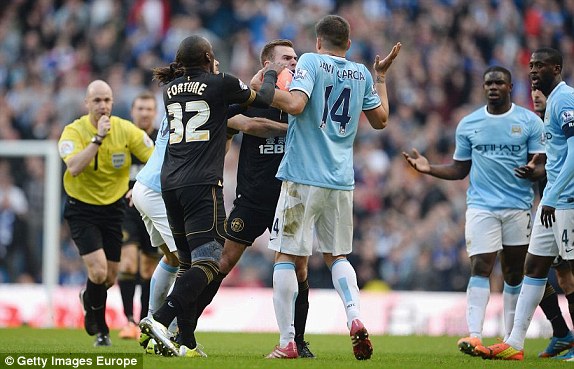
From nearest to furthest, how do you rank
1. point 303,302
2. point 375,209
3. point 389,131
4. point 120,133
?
point 303,302, point 120,133, point 375,209, point 389,131

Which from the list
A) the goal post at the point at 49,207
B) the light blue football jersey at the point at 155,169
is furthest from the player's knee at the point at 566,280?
the goal post at the point at 49,207

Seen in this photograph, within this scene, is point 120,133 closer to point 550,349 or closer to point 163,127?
point 163,127

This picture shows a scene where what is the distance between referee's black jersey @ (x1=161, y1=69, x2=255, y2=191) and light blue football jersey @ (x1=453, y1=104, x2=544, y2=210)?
9.66 ft

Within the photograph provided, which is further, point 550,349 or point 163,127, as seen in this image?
point 550,349

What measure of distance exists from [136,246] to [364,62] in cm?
1050

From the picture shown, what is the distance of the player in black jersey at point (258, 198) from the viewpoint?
945 centimetres

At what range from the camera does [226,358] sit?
8.74 metres

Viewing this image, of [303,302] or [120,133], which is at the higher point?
[120,133]

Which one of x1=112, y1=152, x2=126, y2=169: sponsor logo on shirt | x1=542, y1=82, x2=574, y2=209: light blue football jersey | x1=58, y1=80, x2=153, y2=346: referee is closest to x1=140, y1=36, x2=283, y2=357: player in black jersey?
x1=58, y1=80, x2=153, y2=346: referee

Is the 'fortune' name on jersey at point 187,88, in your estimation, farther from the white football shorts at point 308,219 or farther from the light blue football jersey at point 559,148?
the light blue football jersey at point 559,148

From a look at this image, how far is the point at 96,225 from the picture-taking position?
11.4 meters

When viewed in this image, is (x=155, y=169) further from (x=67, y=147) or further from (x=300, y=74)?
(x=300, y=74)

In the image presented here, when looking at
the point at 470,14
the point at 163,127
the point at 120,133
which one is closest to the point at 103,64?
the point at 470,14

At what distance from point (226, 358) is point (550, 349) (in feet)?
11.6
